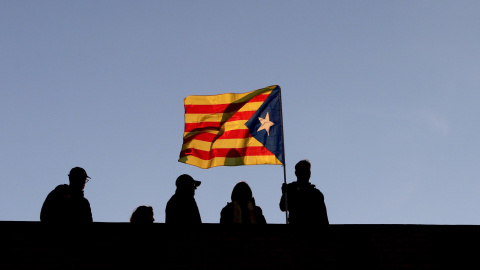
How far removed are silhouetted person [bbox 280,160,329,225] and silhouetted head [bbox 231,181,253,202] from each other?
572 mm

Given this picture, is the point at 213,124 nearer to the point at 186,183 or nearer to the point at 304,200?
the point at 186,183

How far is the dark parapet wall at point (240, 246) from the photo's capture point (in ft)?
31.8

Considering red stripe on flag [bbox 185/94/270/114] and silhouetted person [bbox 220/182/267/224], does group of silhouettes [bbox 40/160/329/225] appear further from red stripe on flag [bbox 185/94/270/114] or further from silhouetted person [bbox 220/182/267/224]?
red stripe on flag [bbox 185/94/270/114]

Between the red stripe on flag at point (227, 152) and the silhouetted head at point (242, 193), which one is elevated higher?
the red stripe on flag at point (227, 152)

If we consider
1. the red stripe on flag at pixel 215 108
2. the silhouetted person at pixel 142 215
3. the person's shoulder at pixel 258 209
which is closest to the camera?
the silhouetted person at pixel 142 215

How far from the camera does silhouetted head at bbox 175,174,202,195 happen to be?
33.1 feet

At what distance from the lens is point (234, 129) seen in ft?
45.7

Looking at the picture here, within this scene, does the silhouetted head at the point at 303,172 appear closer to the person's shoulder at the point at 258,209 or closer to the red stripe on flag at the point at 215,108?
the person's shoulder at the point at 258,209

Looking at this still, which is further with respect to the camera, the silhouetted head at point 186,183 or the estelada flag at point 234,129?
the estelada flag at point 234,129

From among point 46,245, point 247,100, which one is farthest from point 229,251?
point 247,100

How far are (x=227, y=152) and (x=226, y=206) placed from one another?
3.54 meters

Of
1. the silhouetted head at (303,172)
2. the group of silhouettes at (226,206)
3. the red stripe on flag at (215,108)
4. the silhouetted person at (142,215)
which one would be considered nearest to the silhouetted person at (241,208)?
the group of silhouettes at (226,206)

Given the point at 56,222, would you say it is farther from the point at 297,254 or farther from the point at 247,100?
the point at 247,100

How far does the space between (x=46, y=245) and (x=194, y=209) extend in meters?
2.01
